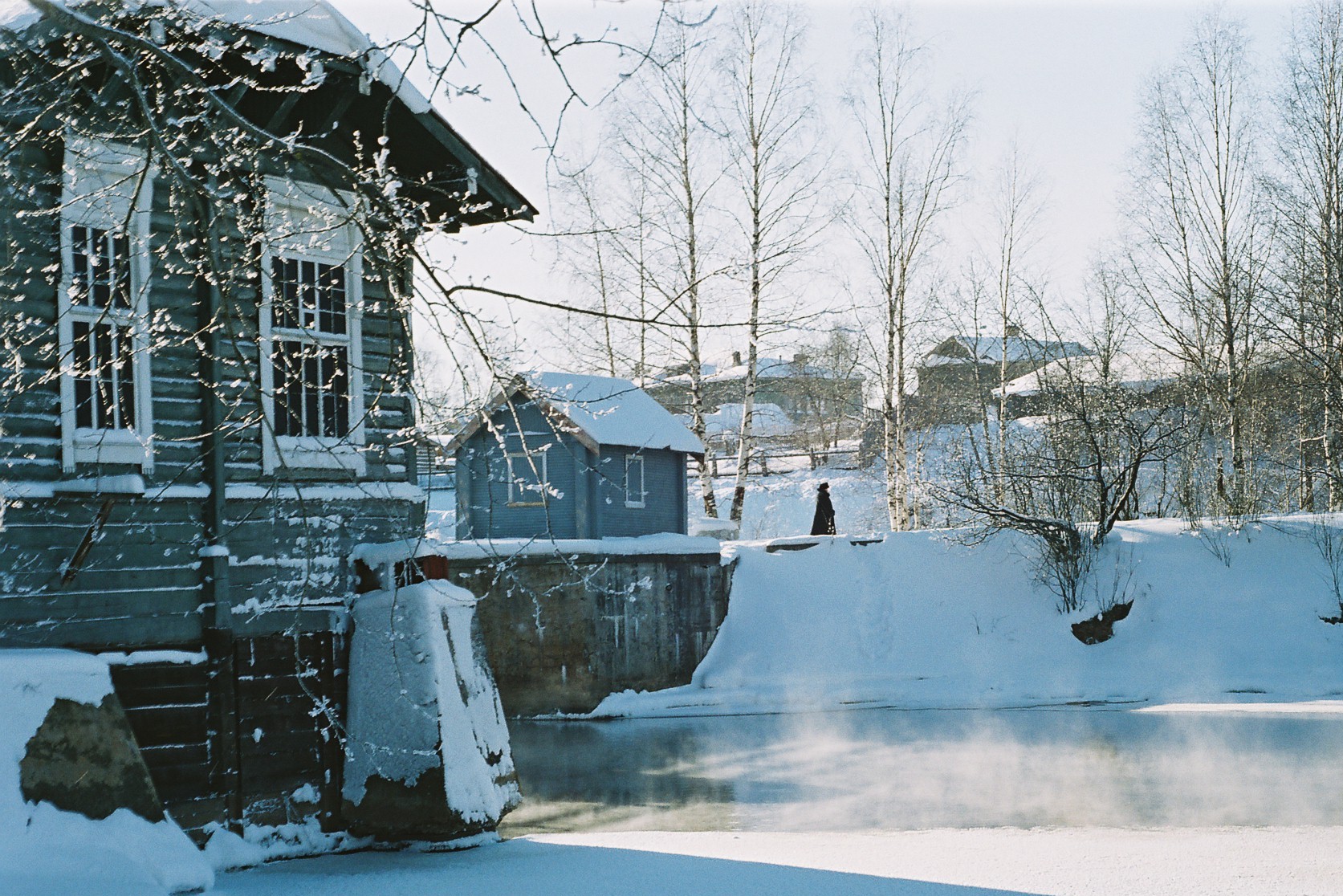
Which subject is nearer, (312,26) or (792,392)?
(312,26)

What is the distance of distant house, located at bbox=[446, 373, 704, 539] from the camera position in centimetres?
2239

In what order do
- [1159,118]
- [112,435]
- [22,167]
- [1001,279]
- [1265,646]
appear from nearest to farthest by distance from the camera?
[22,167] < [112,435] < [1265,646] < [1159,118] < [1001,279]

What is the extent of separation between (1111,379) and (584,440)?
1480 centimetres

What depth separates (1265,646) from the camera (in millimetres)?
18109

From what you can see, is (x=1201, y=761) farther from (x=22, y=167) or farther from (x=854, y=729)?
(x=22, y=167)

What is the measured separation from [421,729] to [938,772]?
19.6ft

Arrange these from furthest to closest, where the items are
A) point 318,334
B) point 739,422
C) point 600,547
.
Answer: point 739,422 < point 600,547 < point 318,334

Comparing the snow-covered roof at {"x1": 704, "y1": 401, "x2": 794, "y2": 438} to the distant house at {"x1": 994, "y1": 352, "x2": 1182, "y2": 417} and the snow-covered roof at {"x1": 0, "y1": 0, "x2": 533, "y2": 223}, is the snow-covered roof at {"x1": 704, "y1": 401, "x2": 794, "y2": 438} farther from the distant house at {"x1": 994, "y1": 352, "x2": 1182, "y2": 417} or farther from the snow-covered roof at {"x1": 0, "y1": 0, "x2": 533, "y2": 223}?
the snow-covered roof at {"x1": 0, "y1": 0, "x2": 533, "y2": 223}

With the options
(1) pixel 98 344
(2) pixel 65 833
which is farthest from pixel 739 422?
(2) pixel 65 833

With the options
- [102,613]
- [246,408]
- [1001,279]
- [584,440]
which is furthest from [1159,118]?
[102,613]

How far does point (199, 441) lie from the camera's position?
8562mm

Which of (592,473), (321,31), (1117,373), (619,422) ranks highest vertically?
(321,31)

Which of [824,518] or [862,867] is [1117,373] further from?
[862,867]

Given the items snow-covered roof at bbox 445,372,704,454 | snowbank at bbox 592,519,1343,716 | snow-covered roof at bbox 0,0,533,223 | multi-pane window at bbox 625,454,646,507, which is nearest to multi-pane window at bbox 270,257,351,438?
snow-covered roof at bbox 0,0,533,223
